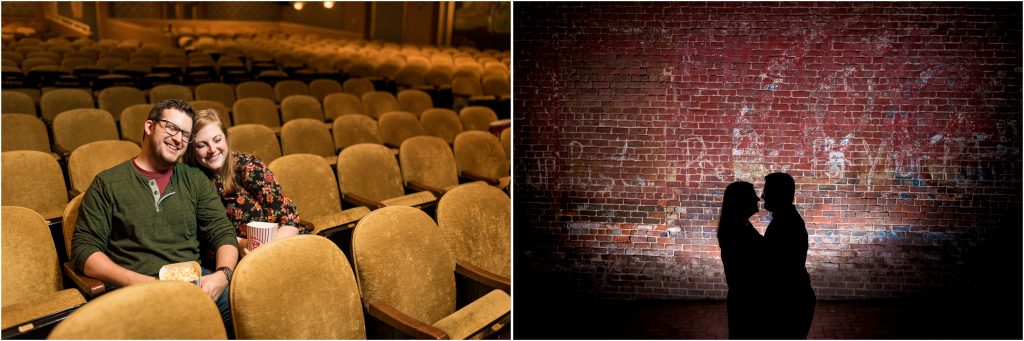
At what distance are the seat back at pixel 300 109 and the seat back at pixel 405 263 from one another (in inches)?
158

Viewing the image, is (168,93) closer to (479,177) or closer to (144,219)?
(479,177)

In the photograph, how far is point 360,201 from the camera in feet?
13.6

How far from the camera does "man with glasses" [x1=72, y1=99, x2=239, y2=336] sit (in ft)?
8.45

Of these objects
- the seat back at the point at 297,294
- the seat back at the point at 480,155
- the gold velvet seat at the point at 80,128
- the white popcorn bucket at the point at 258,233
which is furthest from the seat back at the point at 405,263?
the gold velvet seat at the point at 80,128

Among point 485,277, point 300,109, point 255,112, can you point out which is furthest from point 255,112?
point 485,277

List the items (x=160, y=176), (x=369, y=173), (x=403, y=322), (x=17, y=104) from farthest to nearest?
(x=17, y=104)
(x=369, y=173)
(x=160, y=176)
(x=403, y=322)

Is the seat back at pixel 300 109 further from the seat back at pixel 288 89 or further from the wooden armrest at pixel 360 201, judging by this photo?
the wooden armrest at pixel 360 201

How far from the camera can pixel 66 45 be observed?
1253cm

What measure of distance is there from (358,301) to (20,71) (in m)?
8.33

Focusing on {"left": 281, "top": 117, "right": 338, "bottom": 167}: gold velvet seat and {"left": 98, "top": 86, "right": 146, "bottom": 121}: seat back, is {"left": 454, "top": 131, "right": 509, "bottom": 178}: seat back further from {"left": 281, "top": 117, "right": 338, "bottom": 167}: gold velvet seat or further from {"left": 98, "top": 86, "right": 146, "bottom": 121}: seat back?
{"left": 98, "top": 86, "right": 146, "bottom": 121}: seat back

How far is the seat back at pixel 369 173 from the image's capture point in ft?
14.3

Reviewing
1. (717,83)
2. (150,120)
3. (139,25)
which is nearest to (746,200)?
(717,83)

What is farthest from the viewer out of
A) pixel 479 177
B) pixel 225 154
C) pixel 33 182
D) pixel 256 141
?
pixel 479 177

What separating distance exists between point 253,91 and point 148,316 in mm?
6060
